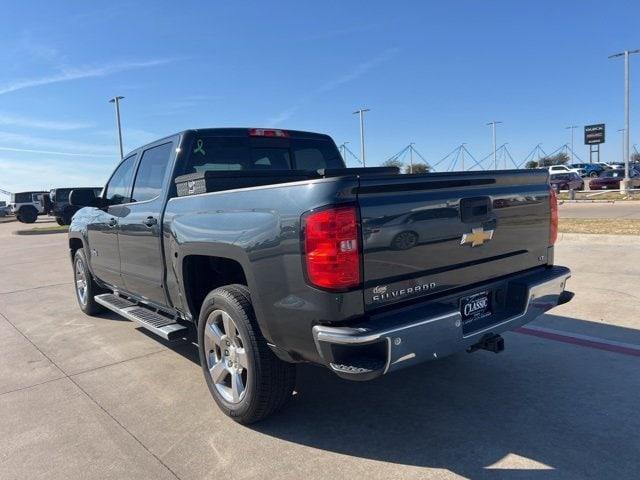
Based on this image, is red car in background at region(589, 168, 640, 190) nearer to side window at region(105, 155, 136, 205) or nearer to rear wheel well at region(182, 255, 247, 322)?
side window at region(105, 155, 136, 205)

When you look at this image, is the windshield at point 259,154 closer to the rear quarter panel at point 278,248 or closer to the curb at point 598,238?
the rear quarter panel at point 278,248

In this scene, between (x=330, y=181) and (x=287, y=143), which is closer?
(x=330, y=181)

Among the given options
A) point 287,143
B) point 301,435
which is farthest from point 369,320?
point 287,143

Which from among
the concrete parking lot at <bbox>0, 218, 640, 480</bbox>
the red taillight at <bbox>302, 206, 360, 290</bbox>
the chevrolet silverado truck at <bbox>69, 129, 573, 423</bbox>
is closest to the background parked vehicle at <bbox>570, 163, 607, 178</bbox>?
the concrete parking lot at <bbox>0, 218, 640, 480</bbox>

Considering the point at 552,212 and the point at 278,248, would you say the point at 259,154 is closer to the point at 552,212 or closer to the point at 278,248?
the point at 278,248

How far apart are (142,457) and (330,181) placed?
6.60 ft

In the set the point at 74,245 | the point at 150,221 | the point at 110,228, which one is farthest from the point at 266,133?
the point at 74,245

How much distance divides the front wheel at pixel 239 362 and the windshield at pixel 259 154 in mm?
1423

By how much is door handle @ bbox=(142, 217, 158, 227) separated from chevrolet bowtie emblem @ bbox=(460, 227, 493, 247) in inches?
97.3

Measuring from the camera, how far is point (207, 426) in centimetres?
349

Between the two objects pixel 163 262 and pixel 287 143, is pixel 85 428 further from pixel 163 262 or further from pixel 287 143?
pixel 287 143

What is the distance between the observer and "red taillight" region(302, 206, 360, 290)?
263cm

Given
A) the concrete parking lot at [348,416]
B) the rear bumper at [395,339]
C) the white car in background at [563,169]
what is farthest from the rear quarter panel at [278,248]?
the white car in background at [563,169]

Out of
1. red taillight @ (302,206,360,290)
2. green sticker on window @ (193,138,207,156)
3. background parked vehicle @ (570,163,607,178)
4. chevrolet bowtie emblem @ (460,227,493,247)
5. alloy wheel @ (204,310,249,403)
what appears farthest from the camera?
background parked vehicle @ (570,163,607,178)
